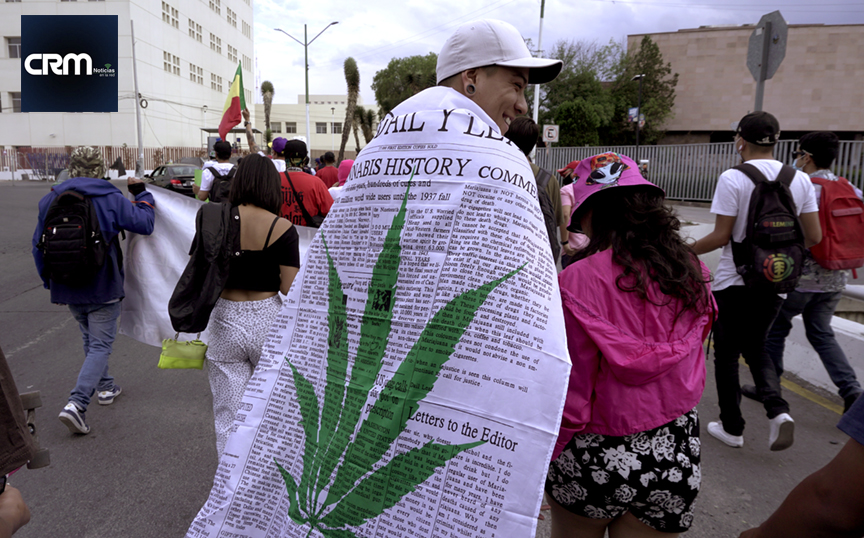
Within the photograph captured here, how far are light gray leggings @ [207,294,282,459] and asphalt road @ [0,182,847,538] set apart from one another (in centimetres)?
62

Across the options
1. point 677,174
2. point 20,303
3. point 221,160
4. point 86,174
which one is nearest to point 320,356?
point 86,174

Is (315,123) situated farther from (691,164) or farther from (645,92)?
(691,164)

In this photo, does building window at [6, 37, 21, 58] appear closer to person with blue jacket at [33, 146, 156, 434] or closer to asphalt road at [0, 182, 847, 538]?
asphalt road at [0, 182, 847, 538]

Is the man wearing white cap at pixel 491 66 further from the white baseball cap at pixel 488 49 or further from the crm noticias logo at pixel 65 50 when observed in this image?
the crm noticias logo at pixel 65 50

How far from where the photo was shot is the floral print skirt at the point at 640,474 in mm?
1634

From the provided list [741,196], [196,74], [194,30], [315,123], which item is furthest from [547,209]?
[315,123]

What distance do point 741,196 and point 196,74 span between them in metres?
55.3

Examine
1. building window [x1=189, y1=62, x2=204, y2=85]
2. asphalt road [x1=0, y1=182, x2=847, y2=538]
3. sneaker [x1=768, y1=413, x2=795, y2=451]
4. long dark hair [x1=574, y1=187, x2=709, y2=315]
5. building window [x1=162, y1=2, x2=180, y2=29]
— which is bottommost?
asphalt road [x1=0, y1=182, x2=847, y2=538]

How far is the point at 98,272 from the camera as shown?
3875 mm

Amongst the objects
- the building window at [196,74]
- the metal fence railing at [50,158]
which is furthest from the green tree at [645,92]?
the building window at [196,74]

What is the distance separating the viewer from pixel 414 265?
4.46 feet

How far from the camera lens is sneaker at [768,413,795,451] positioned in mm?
3463

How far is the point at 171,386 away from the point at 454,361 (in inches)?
169

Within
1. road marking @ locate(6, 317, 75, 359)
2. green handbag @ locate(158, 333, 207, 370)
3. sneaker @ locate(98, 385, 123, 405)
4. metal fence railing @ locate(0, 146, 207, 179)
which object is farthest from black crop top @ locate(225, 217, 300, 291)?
metal fence railing @ locate(0, 146, 207, 179)
